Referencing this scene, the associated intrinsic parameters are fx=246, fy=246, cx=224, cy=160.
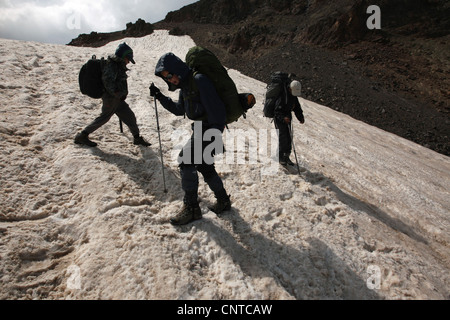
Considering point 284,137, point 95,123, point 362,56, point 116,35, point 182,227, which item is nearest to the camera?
point 182,227

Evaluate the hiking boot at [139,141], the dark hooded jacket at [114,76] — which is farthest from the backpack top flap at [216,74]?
the hiking boot at [139,141]

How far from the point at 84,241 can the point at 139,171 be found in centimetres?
189

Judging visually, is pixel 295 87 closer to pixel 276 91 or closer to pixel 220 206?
pixel 276 91

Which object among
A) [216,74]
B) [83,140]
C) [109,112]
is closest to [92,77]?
[109,112]

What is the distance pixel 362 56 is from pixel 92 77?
25.0 metres

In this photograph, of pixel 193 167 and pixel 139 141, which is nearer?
pixel 193 167

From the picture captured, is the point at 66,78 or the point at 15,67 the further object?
the point at 66,78

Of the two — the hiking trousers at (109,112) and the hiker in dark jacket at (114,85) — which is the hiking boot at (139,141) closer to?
the hiking trousers at (109,112)

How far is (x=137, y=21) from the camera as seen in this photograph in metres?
39.1

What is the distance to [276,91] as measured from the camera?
5.65 metres

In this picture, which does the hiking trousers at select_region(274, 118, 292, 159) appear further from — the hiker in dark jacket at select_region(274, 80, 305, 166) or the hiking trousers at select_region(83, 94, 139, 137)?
the hiking trousers at select_region(83, 94, 139, 137)

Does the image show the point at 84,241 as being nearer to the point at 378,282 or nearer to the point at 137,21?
the point at 378,282

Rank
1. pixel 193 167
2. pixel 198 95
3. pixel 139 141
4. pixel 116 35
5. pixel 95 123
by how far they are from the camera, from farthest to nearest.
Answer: pixel 116 35 → pixel 139 141 → pixel 95 123 → pixel 193 167 → pixel 198 95

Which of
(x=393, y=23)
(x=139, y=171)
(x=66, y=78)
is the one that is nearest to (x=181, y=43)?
(x=393, y=23)
